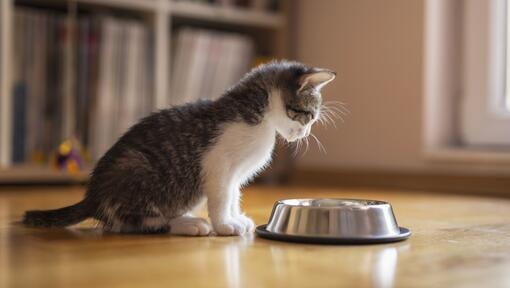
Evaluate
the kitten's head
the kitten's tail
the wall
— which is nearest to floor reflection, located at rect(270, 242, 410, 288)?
the kitten's head

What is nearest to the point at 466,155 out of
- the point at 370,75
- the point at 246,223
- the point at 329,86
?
the point at 370,75

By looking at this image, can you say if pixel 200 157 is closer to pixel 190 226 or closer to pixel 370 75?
pixel 190 226

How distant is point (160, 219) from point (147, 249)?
222mm

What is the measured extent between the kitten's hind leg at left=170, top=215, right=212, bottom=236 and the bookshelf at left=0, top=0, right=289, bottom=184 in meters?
1.39

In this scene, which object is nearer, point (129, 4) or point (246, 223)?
point (246, 223)

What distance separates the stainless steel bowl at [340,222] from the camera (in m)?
1.21

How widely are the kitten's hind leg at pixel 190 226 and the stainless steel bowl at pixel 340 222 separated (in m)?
0.15

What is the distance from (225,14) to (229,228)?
6.35ft

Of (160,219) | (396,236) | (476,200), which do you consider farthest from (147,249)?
(476,200)

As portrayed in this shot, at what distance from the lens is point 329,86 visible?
315 cm

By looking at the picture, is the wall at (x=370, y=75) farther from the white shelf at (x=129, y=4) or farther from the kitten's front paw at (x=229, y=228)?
the kitten's front paw at (x=229, y=228)

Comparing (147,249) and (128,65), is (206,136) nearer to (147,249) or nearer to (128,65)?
(147,249)

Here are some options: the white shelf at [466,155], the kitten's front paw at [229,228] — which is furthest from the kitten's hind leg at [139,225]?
the white shelf at [466,155]

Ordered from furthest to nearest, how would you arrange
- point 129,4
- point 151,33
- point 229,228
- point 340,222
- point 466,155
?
point 151,33 → point 129,4 → point 466,155 → point 229,228 → point 340,222
